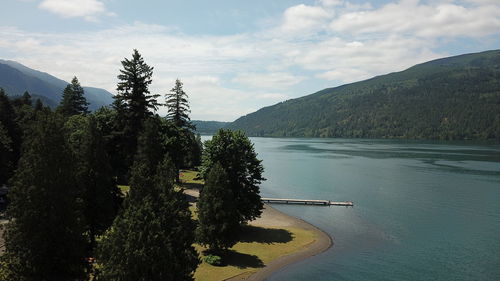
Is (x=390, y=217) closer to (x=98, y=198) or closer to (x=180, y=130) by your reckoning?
(x=180, y=130)

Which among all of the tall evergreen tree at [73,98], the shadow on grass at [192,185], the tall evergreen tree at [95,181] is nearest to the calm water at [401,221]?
the shadow on grass at [192,185]

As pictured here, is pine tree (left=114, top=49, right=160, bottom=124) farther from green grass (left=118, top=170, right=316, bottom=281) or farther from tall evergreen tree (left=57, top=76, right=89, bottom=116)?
tall evergreen tree (left=57, top=76, right=89, bottom=116)

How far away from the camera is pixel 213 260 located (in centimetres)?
4241

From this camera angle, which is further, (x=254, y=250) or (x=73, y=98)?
(x=73, y=98)

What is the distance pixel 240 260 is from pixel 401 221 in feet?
123

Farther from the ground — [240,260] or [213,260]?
[213,260]

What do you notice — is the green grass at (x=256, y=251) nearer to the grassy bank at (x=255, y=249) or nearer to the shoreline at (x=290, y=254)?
the grassy bank at (x=255, y=249)

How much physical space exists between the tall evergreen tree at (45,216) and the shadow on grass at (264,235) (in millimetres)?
30685

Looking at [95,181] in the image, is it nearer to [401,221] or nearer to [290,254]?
[290,254]

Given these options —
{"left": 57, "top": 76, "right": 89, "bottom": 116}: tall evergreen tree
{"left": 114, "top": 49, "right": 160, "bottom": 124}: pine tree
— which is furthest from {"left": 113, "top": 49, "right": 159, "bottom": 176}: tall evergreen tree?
{"left": 57, "top": 76, "right": 89, "bottom": 116}: tall evergreen tree

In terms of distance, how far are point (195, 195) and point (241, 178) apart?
2262cm

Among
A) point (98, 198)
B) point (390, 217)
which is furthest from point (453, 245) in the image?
point (98, 198)

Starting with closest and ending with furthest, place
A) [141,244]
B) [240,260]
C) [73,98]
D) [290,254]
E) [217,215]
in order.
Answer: [141,244], [217,215], [240,260], [290,254], [73,98]

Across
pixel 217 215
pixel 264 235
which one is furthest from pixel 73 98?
pixel 217 215
